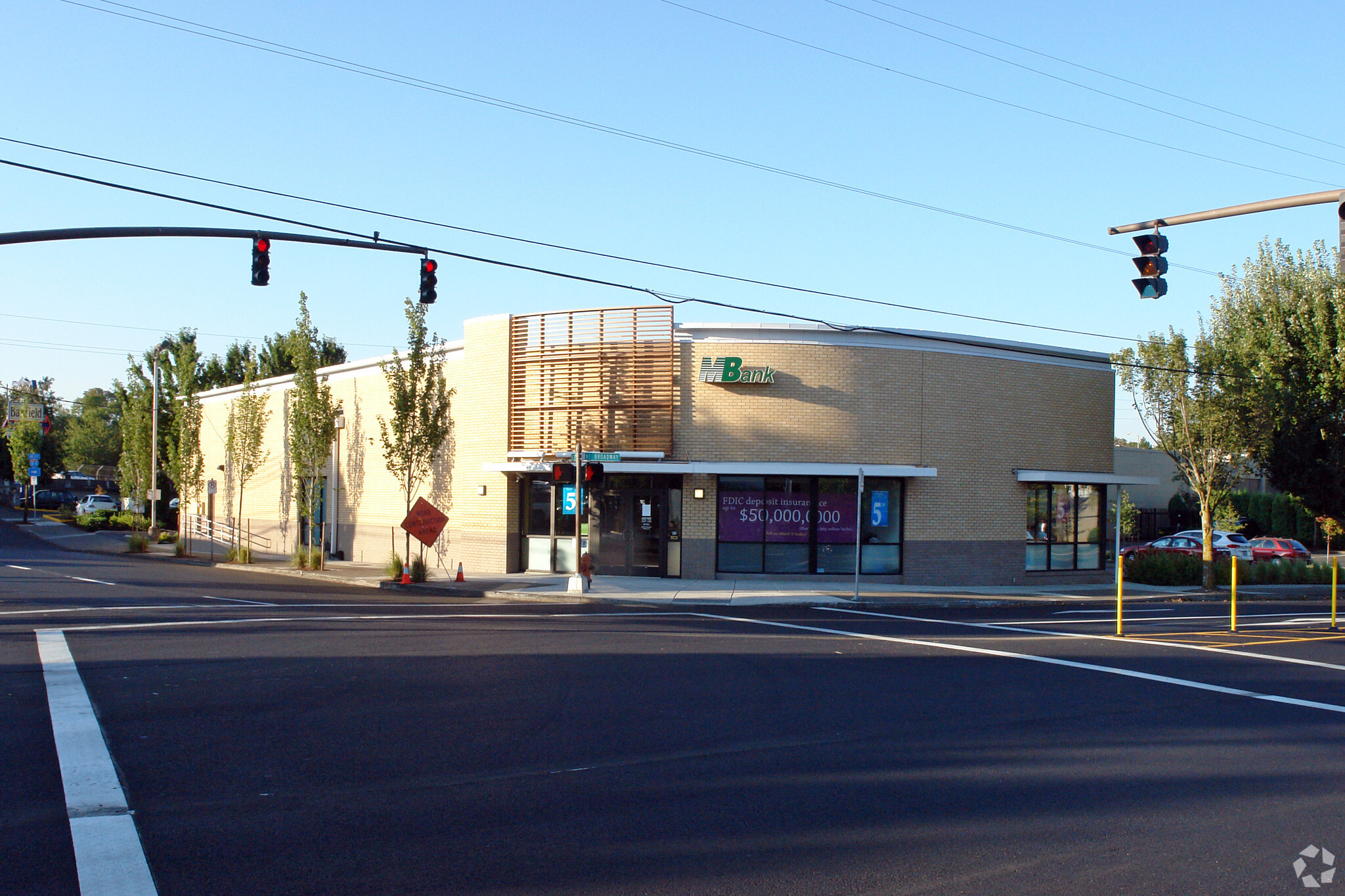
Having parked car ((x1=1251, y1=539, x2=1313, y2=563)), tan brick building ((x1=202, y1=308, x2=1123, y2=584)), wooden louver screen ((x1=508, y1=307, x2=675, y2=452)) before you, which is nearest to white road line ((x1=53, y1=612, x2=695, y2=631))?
tan brick building ((x1=202, y1=308, x2=1123, y2=584))

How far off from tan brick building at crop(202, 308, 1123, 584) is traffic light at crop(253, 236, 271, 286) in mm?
10806

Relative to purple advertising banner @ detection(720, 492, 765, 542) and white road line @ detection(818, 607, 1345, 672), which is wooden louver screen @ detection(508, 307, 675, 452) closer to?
purple advertising banner @ detection(720, 492, 765, 542)

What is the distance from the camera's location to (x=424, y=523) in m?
24.9

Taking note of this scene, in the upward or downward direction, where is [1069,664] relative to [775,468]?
downward

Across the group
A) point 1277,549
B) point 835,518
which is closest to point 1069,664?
point 835,518

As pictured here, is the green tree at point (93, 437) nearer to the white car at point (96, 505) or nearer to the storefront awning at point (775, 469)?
the white car at point (96, 505)

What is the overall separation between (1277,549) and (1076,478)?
1874 cm

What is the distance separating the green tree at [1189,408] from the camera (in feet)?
89.3

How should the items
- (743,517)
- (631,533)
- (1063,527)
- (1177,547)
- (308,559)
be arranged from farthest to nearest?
(1177,547), (308,559), (1063,527), (631,533), (743,517)

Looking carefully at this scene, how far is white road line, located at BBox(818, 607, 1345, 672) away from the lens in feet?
46.6

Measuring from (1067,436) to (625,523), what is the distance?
1257cm

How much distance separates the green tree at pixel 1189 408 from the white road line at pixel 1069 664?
602 inches

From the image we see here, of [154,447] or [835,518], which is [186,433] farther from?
[835,518]

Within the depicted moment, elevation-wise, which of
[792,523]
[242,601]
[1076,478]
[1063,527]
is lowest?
[242,601]
